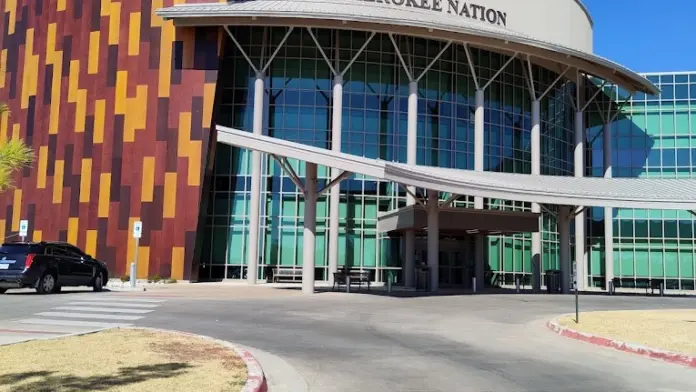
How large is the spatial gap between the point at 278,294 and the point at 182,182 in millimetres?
11447

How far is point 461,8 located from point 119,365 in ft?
110

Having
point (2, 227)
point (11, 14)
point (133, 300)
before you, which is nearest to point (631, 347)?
point (133, 300)

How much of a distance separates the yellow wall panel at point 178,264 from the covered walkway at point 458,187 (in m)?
8.31

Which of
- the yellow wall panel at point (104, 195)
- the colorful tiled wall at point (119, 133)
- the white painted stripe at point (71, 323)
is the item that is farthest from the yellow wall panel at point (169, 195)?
the white painted stripe at point (71, 323)

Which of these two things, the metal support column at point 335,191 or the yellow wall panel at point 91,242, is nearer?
the metal support column at point 335,191

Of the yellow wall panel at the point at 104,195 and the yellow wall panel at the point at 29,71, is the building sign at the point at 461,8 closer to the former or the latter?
the yellow wall panel at the point at 104,195

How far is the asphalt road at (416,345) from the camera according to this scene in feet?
29.6

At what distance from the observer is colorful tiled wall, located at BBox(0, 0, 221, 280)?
112 ft

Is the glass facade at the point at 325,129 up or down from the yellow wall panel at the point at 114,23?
down

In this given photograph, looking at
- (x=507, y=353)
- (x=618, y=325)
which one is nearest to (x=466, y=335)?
(x=507, y=353)

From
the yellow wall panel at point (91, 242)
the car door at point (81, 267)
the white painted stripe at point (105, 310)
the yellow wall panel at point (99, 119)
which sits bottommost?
the white painted stripe at point (105, 310)

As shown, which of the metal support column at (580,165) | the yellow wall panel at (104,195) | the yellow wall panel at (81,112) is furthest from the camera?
the metal support column at (580,165)

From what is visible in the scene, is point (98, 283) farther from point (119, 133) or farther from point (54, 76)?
point (54, 76)

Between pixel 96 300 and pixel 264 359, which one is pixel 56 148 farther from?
pixel 264 359
